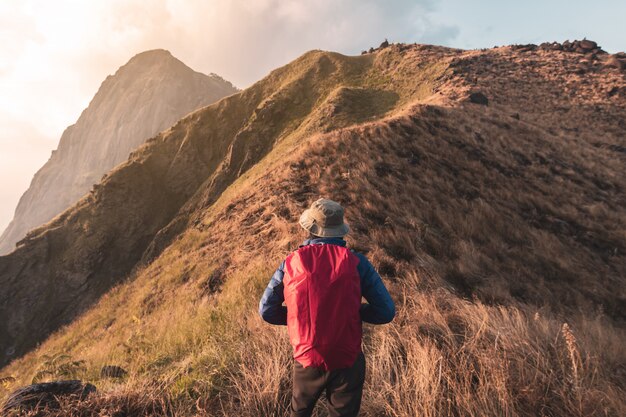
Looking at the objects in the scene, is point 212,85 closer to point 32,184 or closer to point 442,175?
point 32,184

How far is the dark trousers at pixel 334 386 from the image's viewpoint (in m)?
2.48

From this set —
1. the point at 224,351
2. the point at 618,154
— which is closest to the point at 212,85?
the point at 618,154

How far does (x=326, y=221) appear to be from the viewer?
2.73 meters

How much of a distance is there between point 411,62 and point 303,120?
20239 mm

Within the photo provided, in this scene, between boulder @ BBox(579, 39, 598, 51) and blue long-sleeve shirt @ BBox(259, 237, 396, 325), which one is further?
boulder @ BBox(579, 39, 598, 51)

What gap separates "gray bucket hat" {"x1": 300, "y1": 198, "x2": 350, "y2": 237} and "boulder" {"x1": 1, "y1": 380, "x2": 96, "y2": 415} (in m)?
2.96

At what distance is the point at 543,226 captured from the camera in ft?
38.4

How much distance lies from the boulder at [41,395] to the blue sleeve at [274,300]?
2175 millimetres

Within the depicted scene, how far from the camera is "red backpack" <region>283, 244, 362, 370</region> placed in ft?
7.61

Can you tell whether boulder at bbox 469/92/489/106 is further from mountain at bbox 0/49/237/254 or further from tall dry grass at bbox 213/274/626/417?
mountain at bbox 0/49/237/254

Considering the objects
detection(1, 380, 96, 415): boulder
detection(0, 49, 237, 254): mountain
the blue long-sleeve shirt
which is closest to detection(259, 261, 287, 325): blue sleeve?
the blue long-sleeve shirt

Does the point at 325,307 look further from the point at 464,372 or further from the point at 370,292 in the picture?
the point at 464,372

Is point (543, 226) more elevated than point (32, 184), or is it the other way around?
point (32, 184)

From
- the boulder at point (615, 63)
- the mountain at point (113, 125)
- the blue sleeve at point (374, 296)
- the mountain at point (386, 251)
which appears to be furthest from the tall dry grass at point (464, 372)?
the mountain at point (113, 125)
